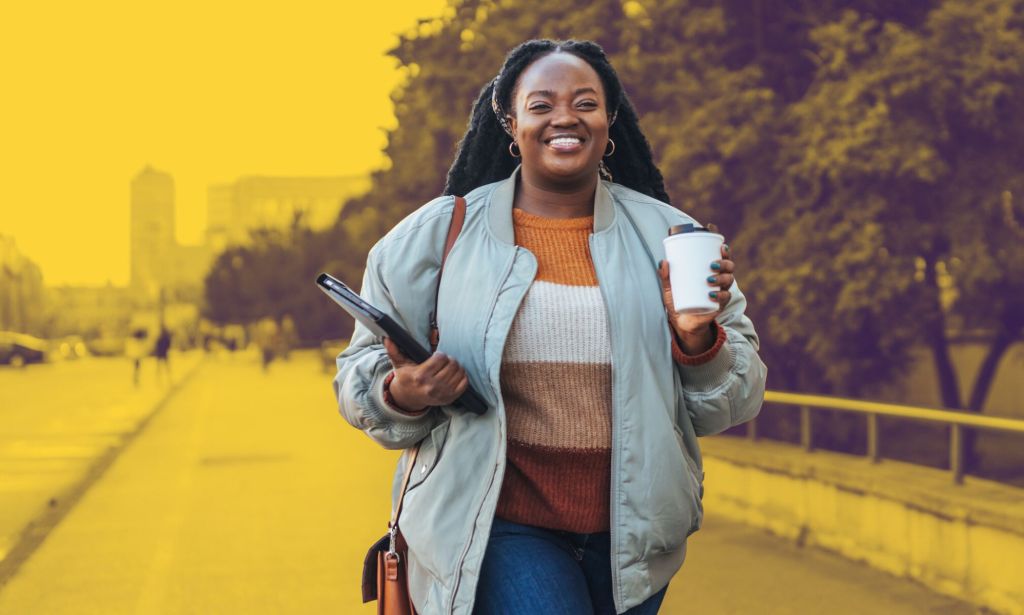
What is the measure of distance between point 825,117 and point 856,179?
0.62 meters

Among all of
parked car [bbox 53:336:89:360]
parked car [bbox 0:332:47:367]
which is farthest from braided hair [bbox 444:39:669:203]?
parked car [bbox 53:336:89:360]

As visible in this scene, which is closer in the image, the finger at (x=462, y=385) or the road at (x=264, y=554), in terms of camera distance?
the finger at (x=462, y=385)

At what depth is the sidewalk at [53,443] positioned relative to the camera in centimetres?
997

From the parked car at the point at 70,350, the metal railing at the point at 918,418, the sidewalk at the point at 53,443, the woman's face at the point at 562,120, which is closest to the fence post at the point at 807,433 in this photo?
the metal railing at the point at 918,418

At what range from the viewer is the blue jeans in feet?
8.44

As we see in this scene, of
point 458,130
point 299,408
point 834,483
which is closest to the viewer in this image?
point 834,483

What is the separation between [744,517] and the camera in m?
9.16

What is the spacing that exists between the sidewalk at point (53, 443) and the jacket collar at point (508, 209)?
576cm

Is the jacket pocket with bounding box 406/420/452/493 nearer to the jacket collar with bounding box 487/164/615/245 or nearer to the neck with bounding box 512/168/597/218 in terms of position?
the jacket collar with bounding box 487/164/615/245

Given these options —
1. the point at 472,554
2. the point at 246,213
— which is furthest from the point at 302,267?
the point at 246,213

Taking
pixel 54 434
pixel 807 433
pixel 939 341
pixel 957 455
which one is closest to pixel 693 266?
pixel 957 455

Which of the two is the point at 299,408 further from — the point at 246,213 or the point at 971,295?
the point at 246,213

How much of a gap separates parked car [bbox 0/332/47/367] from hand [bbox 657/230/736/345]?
55.0 meters

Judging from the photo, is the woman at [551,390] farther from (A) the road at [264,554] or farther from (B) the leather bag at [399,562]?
(A) the road at [264,554]
